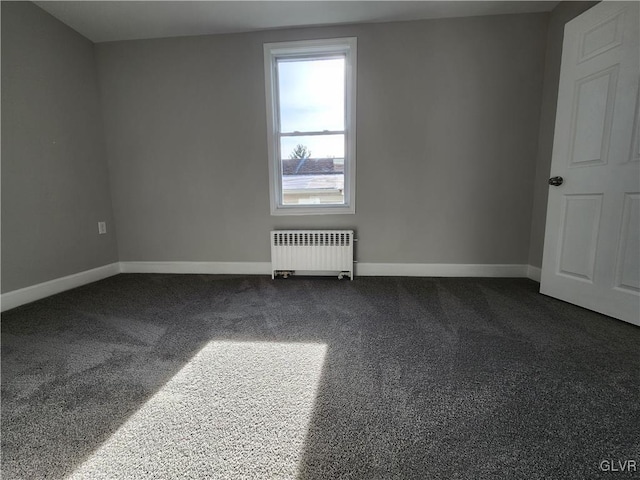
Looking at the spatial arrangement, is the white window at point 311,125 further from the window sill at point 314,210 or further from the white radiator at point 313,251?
the white radiator at point 313,251

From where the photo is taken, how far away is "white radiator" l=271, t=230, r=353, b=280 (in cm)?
280

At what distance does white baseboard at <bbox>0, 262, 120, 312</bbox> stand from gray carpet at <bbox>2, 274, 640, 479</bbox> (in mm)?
143

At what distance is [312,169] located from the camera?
2924mm

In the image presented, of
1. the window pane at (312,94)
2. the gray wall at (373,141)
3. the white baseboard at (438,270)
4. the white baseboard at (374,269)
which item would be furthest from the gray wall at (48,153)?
the white baseboard at (438,270)

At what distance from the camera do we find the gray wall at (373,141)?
2580mm

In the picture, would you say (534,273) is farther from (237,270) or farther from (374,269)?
(237,270)

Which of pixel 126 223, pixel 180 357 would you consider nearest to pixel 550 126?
pixel 180 357

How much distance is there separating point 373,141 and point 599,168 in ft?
5.72

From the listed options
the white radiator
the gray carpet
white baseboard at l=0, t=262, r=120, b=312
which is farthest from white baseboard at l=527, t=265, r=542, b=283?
white baseboard at l=0, t=262, r=120, b=312

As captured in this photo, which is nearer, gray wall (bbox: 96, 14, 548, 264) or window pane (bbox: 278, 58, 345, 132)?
gray wall (bbox: 96, 14, 548, 264)

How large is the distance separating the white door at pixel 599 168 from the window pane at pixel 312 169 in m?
1.88

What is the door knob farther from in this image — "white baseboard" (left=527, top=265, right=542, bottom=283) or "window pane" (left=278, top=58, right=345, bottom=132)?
"window pane" (left=278, top=58, right=345, bottom=132)

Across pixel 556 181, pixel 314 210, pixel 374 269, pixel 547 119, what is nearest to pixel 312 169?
pixel 314 210

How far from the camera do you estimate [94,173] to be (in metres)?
2.91
